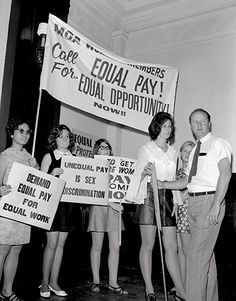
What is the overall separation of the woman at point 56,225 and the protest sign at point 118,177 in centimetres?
40

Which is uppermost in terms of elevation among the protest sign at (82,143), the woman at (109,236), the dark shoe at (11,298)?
the protest sign at (82,143)

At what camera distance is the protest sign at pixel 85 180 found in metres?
3.04

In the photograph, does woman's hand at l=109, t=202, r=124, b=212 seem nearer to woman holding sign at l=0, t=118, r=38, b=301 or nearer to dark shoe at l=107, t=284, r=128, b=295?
dark shoe at l=107, t=284, r=128, b=295

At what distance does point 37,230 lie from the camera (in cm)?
339

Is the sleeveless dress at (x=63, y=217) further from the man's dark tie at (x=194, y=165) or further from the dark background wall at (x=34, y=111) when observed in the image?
the man's dark tie at (x=194, y=165)

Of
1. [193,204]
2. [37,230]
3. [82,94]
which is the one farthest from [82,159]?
[193,204]

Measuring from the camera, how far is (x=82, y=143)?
4750 mm

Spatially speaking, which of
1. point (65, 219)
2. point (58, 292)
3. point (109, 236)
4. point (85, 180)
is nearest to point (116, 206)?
point (109, 236)

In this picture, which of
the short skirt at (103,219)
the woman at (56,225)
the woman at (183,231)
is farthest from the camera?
the short skirt at (103,219)

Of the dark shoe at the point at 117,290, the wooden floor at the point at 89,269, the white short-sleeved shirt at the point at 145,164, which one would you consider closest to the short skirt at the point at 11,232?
the wooden floor at the point at 89,269

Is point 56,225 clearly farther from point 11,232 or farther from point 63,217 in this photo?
point 11,232

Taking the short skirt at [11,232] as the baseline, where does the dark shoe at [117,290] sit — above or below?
below

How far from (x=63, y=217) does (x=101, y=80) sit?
1.39 m

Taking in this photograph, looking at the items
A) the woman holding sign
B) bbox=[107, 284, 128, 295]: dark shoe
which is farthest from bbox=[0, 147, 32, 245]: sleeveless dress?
bbox=[107, 284, 128, 295]: dark shoe
